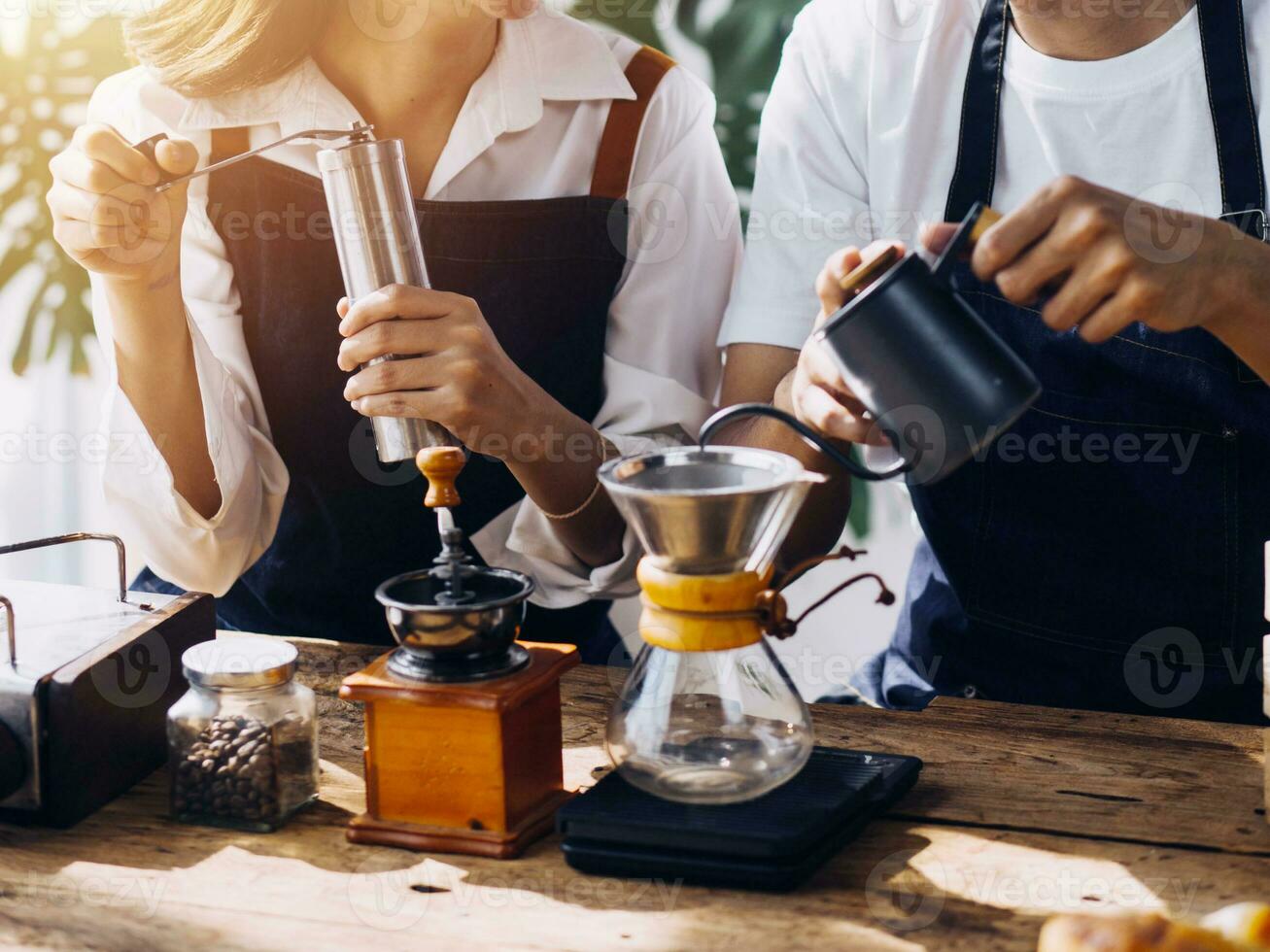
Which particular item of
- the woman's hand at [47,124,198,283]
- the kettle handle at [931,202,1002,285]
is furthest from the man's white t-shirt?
the woman's hand at [47,124,198,283]

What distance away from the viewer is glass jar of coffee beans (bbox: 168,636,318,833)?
122 centimetres

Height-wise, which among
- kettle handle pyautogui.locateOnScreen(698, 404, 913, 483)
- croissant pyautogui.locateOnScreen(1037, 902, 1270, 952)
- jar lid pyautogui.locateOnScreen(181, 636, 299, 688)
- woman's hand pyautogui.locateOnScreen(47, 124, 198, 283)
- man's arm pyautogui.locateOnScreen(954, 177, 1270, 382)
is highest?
woman's hand pyautogui.locateOnScreen(47, 124, 198, 283)

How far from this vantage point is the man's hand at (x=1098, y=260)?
1.17 metres

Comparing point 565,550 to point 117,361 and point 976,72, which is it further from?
point 976,72

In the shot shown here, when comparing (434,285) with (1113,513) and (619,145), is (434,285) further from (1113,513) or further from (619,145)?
(1113,513)

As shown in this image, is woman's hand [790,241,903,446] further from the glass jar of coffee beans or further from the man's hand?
the glass jar of coffee beans

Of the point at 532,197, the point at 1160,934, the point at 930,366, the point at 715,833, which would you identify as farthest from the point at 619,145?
the point at 1160,934

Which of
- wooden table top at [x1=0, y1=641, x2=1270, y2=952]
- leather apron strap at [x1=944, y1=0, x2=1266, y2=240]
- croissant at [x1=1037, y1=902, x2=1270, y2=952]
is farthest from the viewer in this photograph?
leather apron strap at [x1=944, y1=0, x2=1266, y2=240]

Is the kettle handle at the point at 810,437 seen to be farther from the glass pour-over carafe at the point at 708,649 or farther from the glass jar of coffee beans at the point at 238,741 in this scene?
the glass jar of coffee beans at the point at 238,741

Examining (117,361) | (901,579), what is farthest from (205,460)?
(901,579)

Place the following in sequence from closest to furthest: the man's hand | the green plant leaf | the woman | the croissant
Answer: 1. the croissant
2. the man's hand
3. the woman
4. the green plant leaf

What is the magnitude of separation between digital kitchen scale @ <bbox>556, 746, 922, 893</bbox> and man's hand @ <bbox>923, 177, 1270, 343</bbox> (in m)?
0.45

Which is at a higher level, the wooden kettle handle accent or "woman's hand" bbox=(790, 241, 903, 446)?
"woman's hand" bbox=(790, 241, 903, 446)

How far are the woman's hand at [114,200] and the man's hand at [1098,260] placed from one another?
80 cm
